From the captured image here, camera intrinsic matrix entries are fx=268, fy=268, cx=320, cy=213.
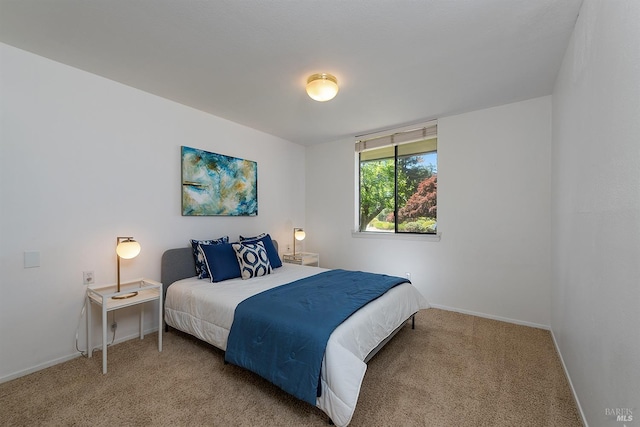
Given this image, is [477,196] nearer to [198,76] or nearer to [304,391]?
[304,391]

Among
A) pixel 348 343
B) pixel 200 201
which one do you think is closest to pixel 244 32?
pixel 200 201

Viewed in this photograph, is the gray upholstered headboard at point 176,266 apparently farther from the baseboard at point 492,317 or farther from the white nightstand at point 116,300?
the baseboard at point 492,317

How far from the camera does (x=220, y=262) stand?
288 cm

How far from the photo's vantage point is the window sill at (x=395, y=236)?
142 inches

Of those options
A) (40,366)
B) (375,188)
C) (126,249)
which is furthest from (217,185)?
(375,188)

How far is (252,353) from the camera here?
1.90 metres

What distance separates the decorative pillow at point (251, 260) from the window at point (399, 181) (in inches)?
74.1

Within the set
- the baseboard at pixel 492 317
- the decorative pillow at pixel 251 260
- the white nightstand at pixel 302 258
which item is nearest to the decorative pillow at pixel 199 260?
the decorative pillow at pixel 251 260

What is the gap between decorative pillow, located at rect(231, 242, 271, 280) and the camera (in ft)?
9.71

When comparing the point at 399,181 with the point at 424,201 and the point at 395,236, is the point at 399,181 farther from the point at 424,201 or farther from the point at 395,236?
the point at 395,236

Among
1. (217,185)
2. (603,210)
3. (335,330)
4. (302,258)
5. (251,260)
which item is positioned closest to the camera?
(603,210)

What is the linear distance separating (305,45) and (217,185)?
2080 mm

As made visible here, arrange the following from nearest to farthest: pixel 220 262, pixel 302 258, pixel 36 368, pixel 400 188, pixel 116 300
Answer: pixel 36 368 → pixel 116 300 → pixel 220 262 → pixel 400 188 → pixel 302 258

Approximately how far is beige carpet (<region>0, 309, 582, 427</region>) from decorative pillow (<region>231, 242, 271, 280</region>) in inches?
32.0
